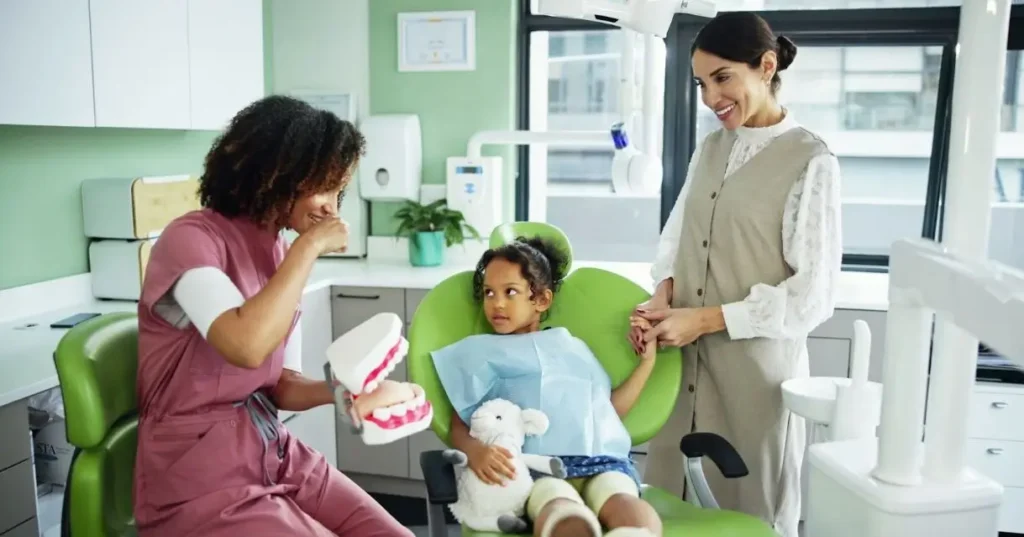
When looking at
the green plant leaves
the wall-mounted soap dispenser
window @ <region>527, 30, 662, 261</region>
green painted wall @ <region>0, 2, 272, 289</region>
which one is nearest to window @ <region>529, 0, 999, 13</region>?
window @ <region>527, 30, 662, 261</region>

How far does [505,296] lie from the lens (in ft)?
6.04

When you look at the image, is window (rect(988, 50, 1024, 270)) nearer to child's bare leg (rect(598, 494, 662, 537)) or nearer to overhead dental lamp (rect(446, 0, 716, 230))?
overhead dental lamp (rect(446, 0, 716, 230))

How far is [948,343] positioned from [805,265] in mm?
971

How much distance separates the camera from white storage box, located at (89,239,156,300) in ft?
8.45

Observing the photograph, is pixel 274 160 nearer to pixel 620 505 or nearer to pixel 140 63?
pixel 620 505

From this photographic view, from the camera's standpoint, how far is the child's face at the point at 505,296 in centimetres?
184

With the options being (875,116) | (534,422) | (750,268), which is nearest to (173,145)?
(534,422)

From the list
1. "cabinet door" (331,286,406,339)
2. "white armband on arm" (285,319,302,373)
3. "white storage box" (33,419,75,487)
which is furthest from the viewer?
"cabinet door" (331,286,406,339)

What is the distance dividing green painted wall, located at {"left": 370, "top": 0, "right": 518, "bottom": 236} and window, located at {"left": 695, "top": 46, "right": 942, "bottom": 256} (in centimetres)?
83

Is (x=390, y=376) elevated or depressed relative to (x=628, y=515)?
depressed

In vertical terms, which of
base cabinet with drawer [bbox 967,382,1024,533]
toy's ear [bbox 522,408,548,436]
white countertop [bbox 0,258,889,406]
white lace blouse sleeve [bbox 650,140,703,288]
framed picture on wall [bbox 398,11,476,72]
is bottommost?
base cabinet with drawer [bbox 967,382,1024,533]

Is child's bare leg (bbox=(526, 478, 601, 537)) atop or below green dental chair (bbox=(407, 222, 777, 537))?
below

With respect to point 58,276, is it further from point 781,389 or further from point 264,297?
point 781,389

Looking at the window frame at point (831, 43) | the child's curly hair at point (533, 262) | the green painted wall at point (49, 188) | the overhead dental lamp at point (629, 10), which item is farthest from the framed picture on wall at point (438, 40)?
the child's curly hair at point (533, 262)
